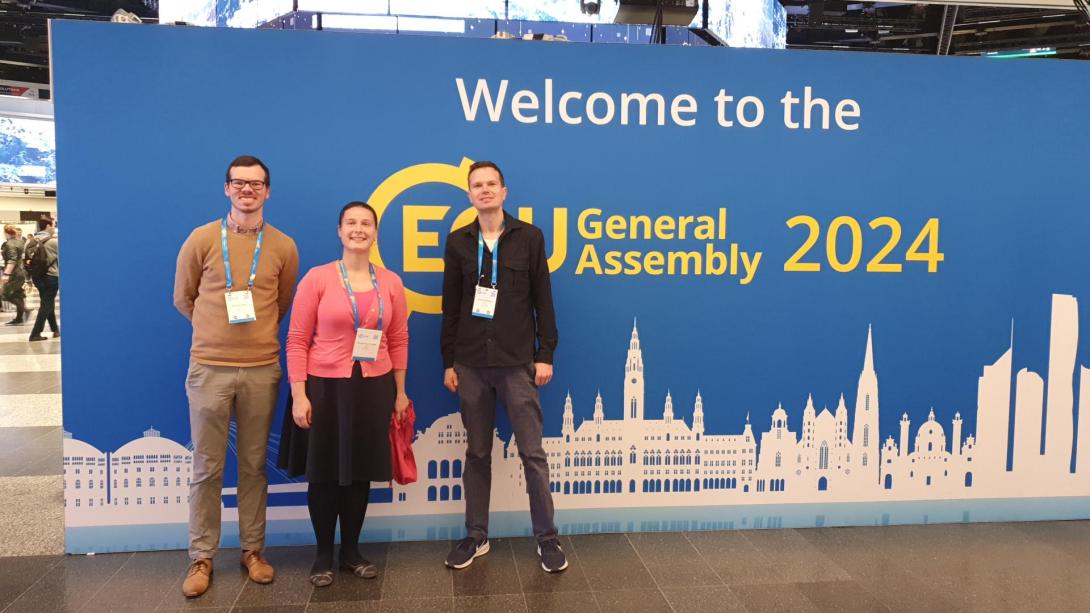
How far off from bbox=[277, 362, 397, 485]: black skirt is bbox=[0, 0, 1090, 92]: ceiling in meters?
6.17

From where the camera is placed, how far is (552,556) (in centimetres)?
281

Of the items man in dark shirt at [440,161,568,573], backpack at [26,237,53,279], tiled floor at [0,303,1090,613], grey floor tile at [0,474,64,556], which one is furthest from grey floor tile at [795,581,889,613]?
backpack at [26,237,53,279]

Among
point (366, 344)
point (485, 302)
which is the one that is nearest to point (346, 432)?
point (366, 344)

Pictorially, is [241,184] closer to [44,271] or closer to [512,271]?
[512,271]

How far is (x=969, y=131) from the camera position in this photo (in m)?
3.28

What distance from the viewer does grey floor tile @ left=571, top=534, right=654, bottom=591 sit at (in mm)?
2715

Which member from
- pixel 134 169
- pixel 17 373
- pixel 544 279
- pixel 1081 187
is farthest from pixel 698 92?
pixel 17 373

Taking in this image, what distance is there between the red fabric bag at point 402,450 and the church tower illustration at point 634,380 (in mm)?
1042

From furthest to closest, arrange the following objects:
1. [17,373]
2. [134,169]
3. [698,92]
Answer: [17,373]
[698,92]
[134,169]

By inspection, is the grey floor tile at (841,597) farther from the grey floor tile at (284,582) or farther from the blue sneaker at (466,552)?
the grey floor tile at (284,582)

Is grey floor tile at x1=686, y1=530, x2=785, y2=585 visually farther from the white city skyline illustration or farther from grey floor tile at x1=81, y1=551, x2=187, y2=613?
grey floor tile at x1=81, y1=551, x2=187, y2=613

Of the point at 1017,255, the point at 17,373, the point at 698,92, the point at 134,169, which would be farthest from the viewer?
the point at 17,373

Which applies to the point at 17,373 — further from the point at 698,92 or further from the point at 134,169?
the point at 698,92

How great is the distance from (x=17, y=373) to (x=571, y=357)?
685 cm
